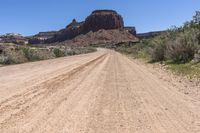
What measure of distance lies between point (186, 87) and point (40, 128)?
9.31 metres

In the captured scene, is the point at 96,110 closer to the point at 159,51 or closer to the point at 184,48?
the point at 184,48

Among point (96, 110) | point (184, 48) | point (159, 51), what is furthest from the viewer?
point (159, 51)

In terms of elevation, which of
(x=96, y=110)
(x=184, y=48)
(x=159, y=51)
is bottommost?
(x=159, y=51)

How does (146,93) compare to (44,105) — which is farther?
(146,93)

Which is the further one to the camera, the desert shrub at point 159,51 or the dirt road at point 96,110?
the desert shrub at point 159,51

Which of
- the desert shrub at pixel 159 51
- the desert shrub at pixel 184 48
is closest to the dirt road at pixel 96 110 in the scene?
the desert shrub at pixel 184 48

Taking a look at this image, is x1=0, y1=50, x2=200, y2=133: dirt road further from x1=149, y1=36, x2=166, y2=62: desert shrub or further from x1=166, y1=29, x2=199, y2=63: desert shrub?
x1=149, y1=36, x2=166, y2=62: desert shrub

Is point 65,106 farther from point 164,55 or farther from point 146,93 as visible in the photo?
point 164,55

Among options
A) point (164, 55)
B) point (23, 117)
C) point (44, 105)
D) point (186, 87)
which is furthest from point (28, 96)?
point (164, 55)

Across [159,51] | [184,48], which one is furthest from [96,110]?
[159,51]

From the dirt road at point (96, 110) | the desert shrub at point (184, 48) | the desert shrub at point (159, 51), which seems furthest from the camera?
the desert shrub at point (159, 51)

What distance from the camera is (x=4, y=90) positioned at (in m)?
14.3

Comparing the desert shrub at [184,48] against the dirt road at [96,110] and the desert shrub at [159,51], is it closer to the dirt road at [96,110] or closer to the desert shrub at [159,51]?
the desert shrub at [159,51]

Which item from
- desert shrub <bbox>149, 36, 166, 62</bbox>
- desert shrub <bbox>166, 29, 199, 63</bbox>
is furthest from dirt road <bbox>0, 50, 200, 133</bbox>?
desert shrub <bbox>149, 36, 166, 62</bbox>
